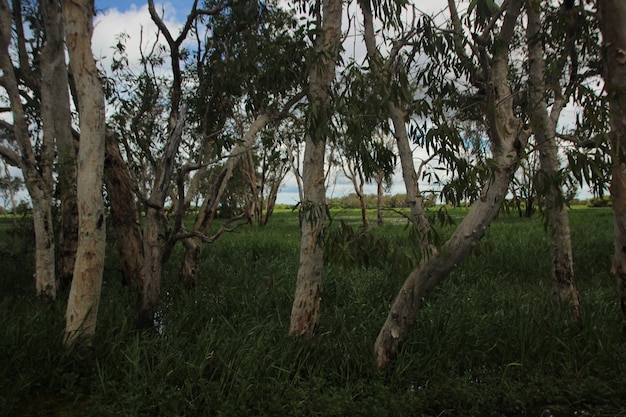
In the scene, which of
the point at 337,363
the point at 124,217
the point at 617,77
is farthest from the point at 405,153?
the point at 124,217

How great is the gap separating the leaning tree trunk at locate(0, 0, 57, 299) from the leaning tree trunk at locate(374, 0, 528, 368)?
4.41 metres

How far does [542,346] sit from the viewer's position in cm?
491

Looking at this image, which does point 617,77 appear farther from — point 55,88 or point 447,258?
point 55,88

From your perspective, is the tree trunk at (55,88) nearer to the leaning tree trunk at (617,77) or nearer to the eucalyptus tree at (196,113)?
the eucalyptus tree at (196,113)

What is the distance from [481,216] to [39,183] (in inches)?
219

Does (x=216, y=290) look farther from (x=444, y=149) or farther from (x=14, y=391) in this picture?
(x=444, y=149)

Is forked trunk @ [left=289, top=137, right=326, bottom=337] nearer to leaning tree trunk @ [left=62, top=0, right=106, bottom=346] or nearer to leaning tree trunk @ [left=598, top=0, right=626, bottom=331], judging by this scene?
leaning tree trunk @ [left=62, top=0, right=106, bottom=346]

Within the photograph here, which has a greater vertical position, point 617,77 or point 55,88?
point 55,88

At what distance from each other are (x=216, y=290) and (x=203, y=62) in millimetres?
3681

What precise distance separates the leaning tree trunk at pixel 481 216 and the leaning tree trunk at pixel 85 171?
2.70 metres

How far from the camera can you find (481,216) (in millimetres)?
4020

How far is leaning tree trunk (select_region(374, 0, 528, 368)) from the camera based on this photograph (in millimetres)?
3988

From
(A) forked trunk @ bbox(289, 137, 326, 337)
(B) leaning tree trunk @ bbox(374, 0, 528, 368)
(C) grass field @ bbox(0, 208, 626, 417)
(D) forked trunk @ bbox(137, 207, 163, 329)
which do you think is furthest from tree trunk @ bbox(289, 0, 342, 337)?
(D) forked trunk @ bbox(137, 207, 163, 329)

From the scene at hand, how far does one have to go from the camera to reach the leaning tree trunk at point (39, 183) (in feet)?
20.7
